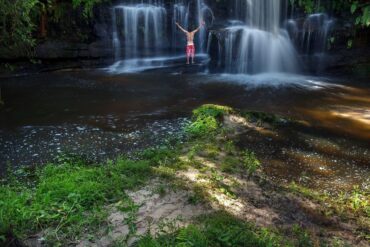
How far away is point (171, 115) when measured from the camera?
9.41 m

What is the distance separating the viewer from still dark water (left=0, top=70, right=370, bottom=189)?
7.04 metres

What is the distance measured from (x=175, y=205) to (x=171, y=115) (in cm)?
442

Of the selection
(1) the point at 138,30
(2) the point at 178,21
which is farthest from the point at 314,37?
(1) the point at 138,30

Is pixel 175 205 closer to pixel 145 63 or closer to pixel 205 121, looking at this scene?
pixel 205 121

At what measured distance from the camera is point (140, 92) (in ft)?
39.0

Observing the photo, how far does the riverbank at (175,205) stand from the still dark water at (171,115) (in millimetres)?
632

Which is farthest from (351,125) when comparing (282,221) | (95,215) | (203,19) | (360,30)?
(203,19)

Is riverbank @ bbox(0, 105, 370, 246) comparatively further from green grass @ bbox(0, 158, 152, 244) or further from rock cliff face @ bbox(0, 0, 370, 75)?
rock cliff face @ bbox(0, 0, 370, 75)

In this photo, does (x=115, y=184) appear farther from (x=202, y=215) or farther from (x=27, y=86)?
(x=27, y=86)

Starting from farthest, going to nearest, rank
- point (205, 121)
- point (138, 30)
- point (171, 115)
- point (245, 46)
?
point (138, 30) → point (245, 46) → point (171, 115) → point (205, 121)

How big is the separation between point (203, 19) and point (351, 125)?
1051 centimetres

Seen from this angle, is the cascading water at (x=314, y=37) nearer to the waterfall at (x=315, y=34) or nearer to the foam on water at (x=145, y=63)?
the waterfall at (x=315, y=34)

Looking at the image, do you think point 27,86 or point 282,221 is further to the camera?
point 27,86

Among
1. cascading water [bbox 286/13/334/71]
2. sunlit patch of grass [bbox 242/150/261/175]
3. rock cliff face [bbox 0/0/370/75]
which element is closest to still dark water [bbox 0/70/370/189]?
sunlit patch of grass [bbox 242/150/261/175]
